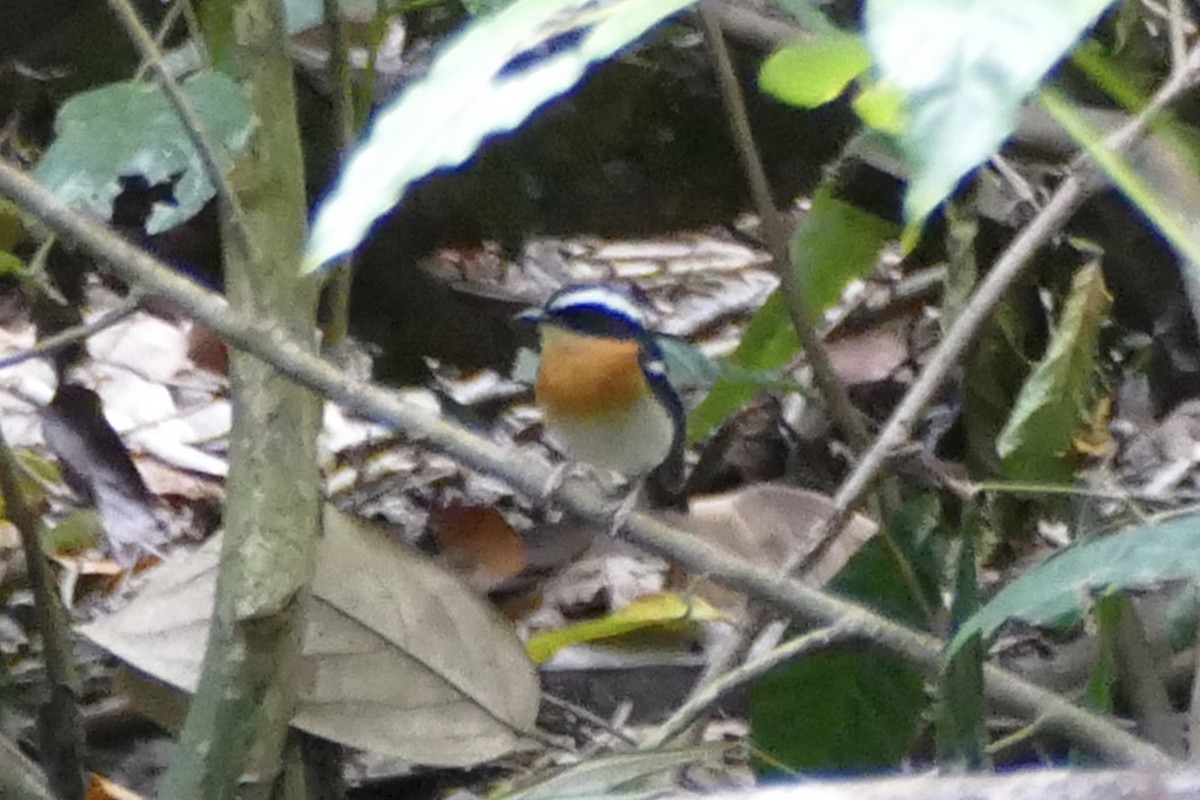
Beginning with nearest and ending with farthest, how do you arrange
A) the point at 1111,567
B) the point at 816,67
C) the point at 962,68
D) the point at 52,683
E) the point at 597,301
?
the point at 962,68, the point at 816,67, the point at 1111,567, the point at 52,683, the point at 597,301

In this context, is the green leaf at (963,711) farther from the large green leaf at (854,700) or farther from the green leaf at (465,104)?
the green leaf at (465,104)

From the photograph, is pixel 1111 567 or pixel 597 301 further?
pixel 597 301

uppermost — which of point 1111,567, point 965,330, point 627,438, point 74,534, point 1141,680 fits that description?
point 1111,567

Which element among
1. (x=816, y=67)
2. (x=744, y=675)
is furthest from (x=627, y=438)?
(x=816, y=67)

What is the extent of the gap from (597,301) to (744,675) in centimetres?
138

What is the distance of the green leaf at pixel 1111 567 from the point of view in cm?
82

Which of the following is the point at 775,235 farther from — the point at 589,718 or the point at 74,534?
the point at 74,534

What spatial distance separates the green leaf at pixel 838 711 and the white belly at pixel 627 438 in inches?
34.2

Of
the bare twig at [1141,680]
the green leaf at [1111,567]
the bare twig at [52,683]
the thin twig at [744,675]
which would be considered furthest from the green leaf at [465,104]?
the bare twig at [52,683]

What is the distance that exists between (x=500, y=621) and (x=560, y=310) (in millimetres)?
944

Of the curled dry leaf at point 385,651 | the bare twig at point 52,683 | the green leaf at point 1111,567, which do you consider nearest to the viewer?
the green leaf at point 1111,567

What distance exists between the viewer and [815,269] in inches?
79.2

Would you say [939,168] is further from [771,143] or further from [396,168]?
[771,143]

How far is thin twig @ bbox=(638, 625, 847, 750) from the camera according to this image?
1288 mm
